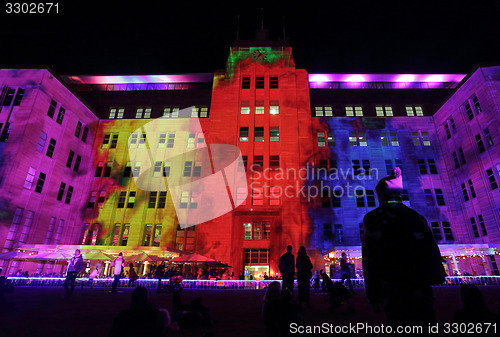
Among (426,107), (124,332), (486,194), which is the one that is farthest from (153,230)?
(426,107)

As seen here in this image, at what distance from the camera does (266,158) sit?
35.4 meters

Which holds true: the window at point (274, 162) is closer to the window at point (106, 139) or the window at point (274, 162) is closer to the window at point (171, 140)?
the window at point (171, 140)

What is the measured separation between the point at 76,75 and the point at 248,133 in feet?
111

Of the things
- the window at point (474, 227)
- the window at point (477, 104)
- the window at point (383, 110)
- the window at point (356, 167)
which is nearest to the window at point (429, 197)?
the window at point (474, 227)

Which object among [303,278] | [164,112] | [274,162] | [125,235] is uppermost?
[164,112]

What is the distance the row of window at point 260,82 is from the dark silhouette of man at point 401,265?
38.8 meters

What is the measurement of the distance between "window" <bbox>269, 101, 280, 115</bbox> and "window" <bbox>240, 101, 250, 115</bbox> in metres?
3.18

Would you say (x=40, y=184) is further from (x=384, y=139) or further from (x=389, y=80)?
(x=389, y=80)

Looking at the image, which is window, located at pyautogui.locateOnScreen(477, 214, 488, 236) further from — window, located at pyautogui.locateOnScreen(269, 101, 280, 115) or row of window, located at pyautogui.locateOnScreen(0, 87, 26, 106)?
row of window, located at pyautogui.locateOnScreen(0, 87, 26, 106)

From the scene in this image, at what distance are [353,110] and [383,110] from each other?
181 inches

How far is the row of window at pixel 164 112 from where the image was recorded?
42.4 meters

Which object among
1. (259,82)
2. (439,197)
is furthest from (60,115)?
(439,197)

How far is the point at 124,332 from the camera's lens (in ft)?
11.8

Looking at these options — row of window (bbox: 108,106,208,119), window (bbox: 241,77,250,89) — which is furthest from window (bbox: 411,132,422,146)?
row of window (bbox: 108,106,208,119)
